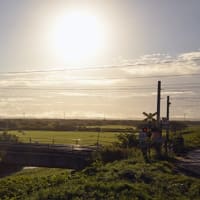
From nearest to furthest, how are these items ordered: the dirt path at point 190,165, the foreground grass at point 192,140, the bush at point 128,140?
the dirt path at point 190,165, the foreground grass at point 192,140, the bush at point 128,140

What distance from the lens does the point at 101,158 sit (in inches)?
1810

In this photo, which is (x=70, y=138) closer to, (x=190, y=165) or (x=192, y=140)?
(x=192, y=140)

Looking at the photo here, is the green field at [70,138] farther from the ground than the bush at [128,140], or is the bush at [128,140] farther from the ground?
the bush at [128,140]

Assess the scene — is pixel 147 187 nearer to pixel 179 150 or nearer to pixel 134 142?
pixel 179 150

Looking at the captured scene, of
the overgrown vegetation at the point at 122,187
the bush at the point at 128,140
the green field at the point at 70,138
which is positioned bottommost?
the overgrown vegetation at the point at 122,187

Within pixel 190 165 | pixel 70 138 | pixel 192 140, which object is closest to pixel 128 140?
pixel 192 140

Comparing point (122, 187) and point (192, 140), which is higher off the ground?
point (192, 140)

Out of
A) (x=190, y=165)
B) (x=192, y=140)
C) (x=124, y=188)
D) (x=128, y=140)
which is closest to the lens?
(x=124, y=188)

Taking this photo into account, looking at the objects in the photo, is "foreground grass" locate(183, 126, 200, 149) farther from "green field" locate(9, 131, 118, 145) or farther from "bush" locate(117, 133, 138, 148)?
"green field" locate(9, 131, 118, 145)

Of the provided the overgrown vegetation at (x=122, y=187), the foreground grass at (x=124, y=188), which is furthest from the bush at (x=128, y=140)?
the foreground grass at (x=124, y=188)

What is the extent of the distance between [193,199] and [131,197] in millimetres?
2597

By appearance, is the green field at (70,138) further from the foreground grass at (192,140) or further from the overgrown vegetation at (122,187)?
the overgrown vegetation at (122,187)

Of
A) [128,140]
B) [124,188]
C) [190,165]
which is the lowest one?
[124,188]

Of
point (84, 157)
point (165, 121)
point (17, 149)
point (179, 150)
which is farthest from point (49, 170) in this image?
point (165, 121)
